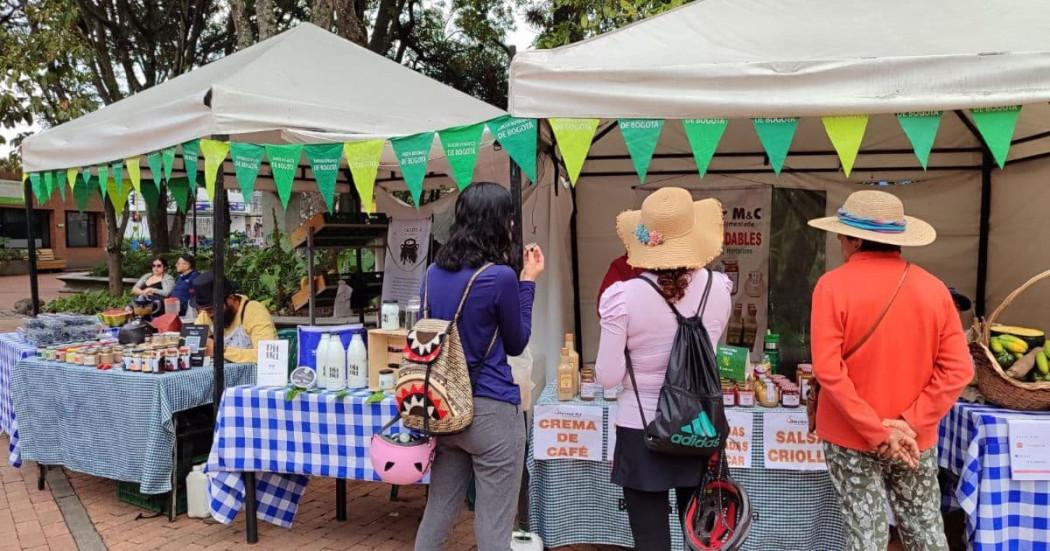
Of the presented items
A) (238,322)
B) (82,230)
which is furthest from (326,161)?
(82,230)

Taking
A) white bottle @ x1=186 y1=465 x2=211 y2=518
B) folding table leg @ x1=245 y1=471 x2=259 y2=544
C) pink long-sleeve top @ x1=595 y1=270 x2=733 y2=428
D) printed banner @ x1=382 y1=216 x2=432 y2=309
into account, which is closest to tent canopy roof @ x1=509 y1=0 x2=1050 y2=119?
pink long-sleeve top @ x1=595 y1=270 x2=733 y2=428

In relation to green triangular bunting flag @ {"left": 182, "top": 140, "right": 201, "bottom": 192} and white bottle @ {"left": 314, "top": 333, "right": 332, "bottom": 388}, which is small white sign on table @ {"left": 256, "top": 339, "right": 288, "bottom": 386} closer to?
white bottle @ {"left": 314, "top": 333, "right": 332, "bottom": 388}

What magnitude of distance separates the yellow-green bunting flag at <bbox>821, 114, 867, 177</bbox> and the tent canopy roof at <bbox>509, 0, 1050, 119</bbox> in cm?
6

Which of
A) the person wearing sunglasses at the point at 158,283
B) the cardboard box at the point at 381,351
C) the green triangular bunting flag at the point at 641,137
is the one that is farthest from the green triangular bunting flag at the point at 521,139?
the person wearing sunglasses at the point at 158,283

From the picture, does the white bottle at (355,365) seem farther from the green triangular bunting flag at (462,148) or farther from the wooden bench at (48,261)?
the wooden bench at (48,261)

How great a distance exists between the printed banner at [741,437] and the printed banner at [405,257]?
3769mm

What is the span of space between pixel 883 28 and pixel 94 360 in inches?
193

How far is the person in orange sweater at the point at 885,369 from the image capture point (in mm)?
2363

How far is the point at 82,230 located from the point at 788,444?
4048 centimetres

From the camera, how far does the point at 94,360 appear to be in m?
4.35

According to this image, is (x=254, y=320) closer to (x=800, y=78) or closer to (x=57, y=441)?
(x=57, y=441)

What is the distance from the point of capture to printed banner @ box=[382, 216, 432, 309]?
21.3 feet

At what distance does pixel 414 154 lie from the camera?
3.76 metres

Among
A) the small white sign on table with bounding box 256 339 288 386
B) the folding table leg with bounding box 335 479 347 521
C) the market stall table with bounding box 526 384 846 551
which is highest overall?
the small white sign on table with bounding box 256 339 288 386
